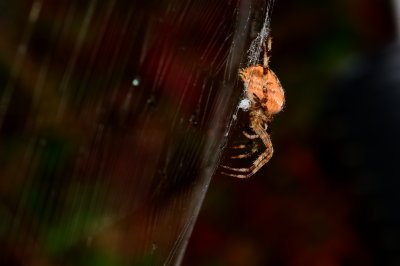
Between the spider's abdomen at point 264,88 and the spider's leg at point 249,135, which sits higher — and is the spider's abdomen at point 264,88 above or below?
above

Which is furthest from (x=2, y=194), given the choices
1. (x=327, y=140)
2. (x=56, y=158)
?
(x=327, y=140)

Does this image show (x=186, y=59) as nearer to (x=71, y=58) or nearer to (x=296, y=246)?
(x=71, y=58)

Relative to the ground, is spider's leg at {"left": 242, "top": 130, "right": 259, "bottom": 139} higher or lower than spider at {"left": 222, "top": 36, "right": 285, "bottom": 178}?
lower

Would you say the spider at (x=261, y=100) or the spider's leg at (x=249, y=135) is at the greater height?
the spider at (x=261, y=100)

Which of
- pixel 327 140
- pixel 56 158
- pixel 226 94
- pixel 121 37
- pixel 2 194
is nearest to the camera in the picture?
pixel 226 94
